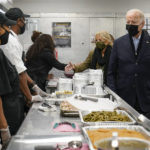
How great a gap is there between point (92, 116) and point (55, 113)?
47 cm

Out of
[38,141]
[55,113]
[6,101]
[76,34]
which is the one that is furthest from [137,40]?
[76,34]

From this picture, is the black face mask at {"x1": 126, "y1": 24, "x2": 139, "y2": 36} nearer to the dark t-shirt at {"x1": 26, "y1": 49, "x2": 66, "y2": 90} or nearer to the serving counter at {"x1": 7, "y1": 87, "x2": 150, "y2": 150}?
the serving counter at {"x1": 7, "y1": 87, "x2": 150, "y2": 150}

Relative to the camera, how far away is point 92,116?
5.21 feet

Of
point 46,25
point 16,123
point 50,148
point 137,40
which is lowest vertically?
point 16,123

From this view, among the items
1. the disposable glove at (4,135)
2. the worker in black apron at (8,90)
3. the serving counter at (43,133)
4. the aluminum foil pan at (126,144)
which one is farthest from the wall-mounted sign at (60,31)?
the aluminum foil pan at (126,144)

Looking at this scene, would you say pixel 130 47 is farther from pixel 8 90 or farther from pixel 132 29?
pixel 8 90

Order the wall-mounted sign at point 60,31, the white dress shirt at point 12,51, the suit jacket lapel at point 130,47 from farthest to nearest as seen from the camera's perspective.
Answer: the wall-mounted sign at point 60,31, the suit jacket lapel at point 130,47, the white dress shirt at point 12,51

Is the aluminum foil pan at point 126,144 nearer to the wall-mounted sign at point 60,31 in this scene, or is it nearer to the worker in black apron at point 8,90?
the worker in black apron at point 8,90

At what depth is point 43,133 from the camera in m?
1.49

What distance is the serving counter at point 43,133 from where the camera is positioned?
4.21ft

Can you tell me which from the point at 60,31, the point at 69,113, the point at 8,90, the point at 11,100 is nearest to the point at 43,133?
the point at 69,113

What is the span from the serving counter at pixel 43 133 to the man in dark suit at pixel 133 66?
1.63 ft

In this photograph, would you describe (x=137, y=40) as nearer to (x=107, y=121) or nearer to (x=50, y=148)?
(x=107, y=121)

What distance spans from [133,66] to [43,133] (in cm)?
126
